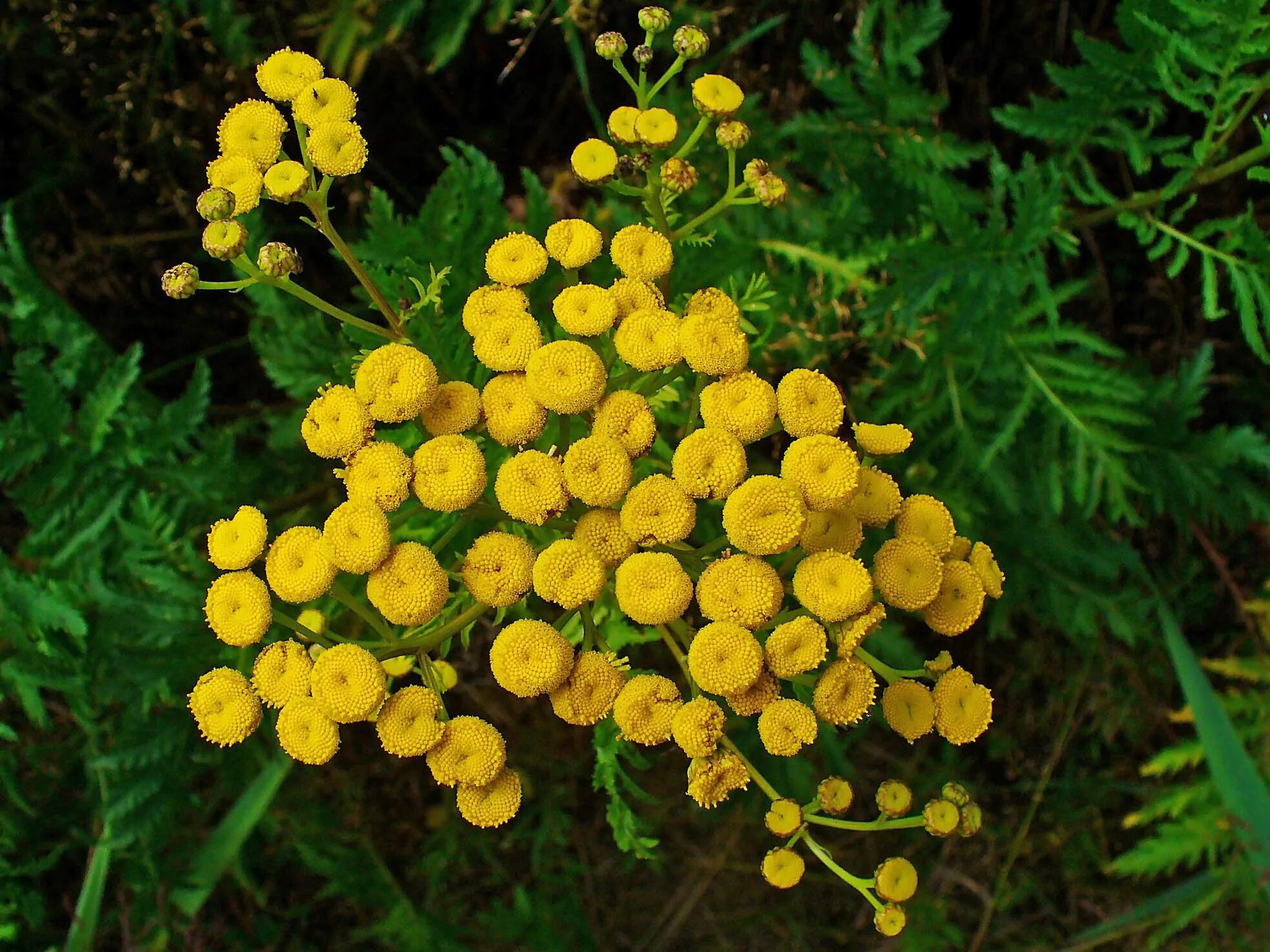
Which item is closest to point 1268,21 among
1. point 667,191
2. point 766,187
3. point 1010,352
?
point 1010,352

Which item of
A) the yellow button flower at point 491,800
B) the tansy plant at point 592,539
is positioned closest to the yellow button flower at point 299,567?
the tansy plant at point 592,539

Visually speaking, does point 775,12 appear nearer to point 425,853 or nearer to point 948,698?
point 948,698

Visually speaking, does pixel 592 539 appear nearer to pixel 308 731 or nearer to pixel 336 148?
pixel 308 731

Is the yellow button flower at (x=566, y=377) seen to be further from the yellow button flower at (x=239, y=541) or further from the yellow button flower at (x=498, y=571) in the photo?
the yellow button flower at (x=239, y=541)

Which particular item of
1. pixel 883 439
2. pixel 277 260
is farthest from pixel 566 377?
pixel 883 439

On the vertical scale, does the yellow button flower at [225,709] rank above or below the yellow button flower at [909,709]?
above

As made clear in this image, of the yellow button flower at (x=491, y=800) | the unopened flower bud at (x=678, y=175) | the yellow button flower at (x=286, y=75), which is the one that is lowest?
the yellow button flower at (x=491, y=800)
